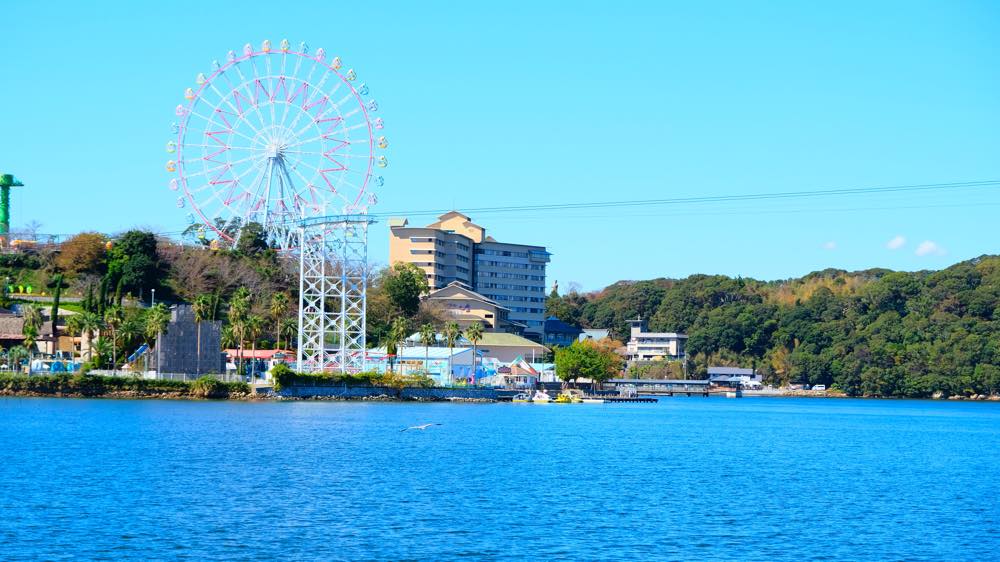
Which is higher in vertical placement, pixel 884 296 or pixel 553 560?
pixel 884 296

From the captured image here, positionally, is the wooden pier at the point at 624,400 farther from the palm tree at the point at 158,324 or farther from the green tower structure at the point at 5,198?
the green tower structure at the point at 5,198

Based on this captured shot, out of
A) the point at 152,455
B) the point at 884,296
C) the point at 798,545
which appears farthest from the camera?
the point at 884,296

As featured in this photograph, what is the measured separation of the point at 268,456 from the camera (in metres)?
50.7

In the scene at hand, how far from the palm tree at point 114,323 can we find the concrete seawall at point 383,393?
43.3ft

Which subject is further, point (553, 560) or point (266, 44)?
point (266, 44)

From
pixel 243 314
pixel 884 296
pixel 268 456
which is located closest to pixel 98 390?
pixel 243 314

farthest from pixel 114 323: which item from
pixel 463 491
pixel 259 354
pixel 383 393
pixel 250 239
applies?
pixel 463 491

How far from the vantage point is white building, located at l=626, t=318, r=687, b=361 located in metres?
189

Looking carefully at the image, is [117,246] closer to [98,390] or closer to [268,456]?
[98,390]

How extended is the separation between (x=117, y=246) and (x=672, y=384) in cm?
8410

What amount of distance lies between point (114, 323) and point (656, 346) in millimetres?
108670

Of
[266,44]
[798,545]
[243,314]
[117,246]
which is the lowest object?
[798,545]

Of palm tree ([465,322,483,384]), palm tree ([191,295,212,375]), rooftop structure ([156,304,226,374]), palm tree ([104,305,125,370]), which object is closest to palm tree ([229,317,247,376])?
rooftop structure ([156,304,226,374])

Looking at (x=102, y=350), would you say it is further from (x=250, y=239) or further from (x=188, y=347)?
(x=250, y=239)
